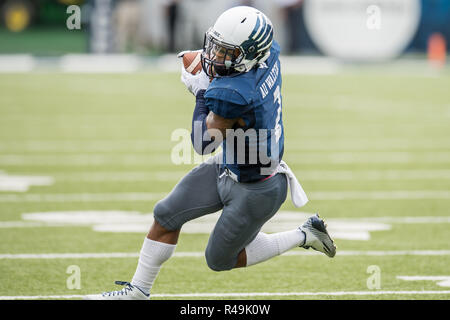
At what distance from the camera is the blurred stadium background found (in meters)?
5.98

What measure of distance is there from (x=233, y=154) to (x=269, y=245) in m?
0.64

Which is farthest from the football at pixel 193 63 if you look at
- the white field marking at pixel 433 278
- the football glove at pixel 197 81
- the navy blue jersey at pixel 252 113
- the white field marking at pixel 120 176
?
the white field marking at pixel 120 176

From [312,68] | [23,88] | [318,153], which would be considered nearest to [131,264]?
[318,153]

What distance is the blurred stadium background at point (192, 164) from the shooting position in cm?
598

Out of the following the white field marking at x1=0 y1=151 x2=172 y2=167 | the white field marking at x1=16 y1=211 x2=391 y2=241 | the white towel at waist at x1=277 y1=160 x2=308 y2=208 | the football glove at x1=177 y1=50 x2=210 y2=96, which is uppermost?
the football glove at x1=177 y1=50 x2=210 y2=96

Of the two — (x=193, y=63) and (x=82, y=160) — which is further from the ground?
(x=193, y=63)

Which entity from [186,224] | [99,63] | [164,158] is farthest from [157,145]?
[99,63]

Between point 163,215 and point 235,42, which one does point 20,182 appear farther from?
point 235,42

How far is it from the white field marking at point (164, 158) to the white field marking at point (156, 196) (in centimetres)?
155

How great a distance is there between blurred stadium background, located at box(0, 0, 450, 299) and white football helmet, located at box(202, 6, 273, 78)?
1434mm

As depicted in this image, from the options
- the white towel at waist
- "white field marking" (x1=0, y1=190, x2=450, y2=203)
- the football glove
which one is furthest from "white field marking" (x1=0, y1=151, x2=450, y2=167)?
the football glove

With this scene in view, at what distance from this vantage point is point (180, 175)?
9.46 meters

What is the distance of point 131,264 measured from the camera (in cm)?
617

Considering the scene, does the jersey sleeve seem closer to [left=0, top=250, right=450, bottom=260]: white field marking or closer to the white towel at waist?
the white towel at waist
